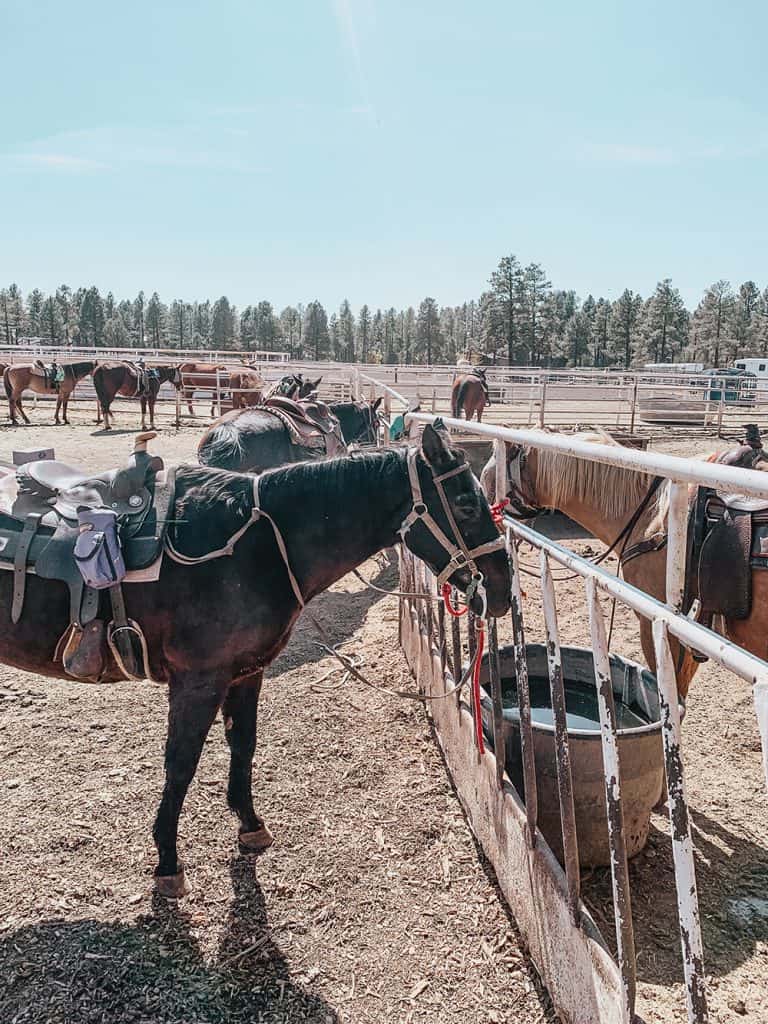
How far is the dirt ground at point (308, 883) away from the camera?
2.13 metres

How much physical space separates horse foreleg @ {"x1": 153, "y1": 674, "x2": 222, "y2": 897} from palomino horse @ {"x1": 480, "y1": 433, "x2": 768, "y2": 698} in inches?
74.3

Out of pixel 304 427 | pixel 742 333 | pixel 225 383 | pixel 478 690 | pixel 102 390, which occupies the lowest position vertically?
pixel 478 690

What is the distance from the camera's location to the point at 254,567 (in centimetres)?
248

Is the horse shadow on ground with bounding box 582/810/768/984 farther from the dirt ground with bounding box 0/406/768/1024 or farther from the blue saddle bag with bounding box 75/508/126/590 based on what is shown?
the blue saddle bag with bounding box 75/508/126/590

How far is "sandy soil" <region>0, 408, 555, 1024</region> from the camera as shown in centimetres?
214

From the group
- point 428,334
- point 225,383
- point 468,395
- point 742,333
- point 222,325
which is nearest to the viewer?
point 468,395

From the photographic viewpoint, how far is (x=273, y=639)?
8.36ft

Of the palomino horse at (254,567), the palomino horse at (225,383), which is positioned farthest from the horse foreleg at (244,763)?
the palomino horse at (225,383)

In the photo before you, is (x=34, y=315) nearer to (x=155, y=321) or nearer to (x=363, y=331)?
(x=155, y=321)

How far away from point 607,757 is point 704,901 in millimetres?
1343

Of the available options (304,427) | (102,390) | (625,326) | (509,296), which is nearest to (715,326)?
(625,326)

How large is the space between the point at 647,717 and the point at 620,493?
123cm

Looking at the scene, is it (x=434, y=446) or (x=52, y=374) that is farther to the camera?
(x=52, y=374)

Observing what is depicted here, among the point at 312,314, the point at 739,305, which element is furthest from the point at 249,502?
the point at 312,314
